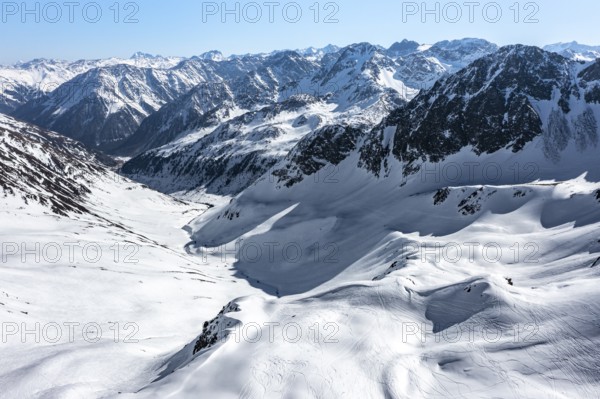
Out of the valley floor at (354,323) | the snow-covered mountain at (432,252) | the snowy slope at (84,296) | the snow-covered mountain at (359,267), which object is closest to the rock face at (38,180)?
the snowy slope at (84,296)

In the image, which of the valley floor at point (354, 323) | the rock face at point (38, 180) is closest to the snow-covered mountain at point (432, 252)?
the valley floor at point (354, 323)

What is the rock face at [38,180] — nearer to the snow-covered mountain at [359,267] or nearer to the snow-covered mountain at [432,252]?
the snow-covered mountain at [359,267]

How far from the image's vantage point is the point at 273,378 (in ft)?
92.8

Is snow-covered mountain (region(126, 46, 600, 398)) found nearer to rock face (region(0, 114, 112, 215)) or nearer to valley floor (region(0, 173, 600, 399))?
valley floor (region(0, 173, 600, 399))

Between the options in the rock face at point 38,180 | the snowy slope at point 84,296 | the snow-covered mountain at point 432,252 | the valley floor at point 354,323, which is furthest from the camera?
the rock face at point 38,180

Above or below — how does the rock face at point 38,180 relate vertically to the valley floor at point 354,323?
above


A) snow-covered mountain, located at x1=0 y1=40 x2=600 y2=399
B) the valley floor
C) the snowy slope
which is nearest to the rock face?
the snowy slope

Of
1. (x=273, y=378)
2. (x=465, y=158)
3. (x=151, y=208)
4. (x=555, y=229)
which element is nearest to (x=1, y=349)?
(x=273, y=378)

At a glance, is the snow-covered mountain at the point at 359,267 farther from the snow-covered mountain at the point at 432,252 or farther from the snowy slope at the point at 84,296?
the snowy slope at the point at 84,296

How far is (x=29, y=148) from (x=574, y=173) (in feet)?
742

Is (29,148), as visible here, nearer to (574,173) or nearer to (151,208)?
(151,208)

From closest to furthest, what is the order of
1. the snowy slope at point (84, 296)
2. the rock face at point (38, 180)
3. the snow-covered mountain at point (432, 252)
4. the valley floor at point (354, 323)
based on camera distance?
→ the valley floor at point (354, 323) < the snow-covered mountain at point (432, 252) < the snowy slope at point (84, 296) < the rock face at point (38, 180)

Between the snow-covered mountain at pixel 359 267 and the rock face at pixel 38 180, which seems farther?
the rock face at pixel 38 180

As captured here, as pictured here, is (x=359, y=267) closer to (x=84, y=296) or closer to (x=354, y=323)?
(x=354, y=323)
